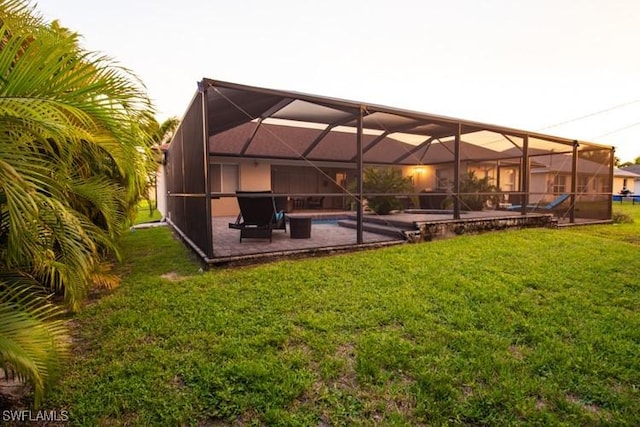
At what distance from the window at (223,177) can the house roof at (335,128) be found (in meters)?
0.72

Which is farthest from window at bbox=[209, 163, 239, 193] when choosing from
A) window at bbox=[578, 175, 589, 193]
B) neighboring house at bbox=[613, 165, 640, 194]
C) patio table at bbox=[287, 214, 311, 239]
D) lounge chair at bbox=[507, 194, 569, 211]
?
neighboring house at bbox=[613, 165, 640, 194]

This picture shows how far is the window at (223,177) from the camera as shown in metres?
12.4

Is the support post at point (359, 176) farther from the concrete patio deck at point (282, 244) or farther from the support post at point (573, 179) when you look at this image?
the support post at point (573, 179)

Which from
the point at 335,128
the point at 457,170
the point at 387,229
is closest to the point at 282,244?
the point at 387,229

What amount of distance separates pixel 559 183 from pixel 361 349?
16.8m

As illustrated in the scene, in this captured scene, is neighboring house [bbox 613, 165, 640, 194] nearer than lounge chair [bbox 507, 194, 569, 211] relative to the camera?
No

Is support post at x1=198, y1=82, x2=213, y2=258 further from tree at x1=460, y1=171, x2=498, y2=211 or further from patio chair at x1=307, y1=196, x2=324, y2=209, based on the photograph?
patio chair at x1=307, y1=196, x2=324, y2=209

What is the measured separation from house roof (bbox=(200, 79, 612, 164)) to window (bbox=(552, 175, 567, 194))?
9.97 feet

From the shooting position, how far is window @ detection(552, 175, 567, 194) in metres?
14.1

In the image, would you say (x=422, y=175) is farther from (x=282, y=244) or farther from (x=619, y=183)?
(x=619, y=183)

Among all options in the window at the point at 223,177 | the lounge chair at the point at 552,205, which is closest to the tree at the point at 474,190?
A: the lounge chair at the point at 552,205

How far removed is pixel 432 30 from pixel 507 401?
11335 millimetres

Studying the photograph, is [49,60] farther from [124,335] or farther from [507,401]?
[507,401]

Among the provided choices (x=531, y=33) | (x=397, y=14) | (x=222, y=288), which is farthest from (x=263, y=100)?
(x=531, y=33)
